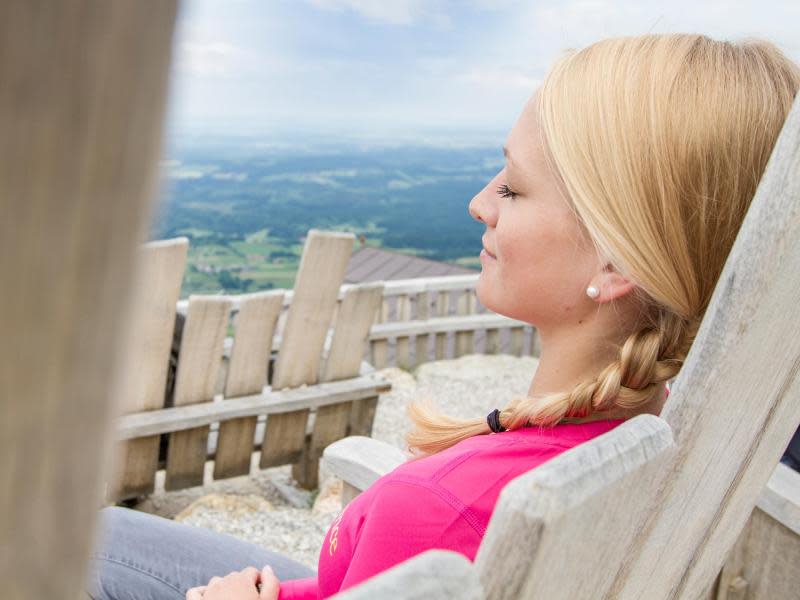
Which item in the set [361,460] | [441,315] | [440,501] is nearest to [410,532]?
[440,501]

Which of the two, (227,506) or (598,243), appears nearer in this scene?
(598,243)

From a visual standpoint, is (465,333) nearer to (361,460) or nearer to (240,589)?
(361,460)

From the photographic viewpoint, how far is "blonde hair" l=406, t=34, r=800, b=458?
37.5 inches

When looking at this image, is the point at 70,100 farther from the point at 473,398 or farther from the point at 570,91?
the point at 473,398

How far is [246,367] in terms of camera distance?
338 centimetres

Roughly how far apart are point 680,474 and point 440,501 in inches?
12.8

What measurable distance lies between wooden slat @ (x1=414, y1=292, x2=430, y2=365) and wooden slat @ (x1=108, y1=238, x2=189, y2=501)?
2472mm

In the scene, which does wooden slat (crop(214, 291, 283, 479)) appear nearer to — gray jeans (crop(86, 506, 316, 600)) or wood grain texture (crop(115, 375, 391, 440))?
wood grain texture (crop(115, 375, 391, 440))

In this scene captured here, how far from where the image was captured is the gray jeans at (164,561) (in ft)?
4.84

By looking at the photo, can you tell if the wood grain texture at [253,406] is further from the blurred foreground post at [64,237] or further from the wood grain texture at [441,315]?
the blurred foreground post at [64,237]

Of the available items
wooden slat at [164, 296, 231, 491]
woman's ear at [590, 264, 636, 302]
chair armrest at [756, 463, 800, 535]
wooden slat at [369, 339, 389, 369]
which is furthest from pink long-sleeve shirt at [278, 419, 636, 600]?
wooden slat at [369, 339, 389, 369]

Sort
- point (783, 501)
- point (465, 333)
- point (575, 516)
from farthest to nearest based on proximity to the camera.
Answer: point (465, 333) → point (783, 501) → point (575, 516)

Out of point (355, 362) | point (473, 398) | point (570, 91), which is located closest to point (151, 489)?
point (355, 362)

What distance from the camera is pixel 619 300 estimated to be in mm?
1062
